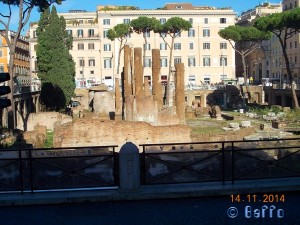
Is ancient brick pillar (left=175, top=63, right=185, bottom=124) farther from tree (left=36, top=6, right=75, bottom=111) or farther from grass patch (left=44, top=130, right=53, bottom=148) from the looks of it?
tree (left=36, top=6, right=75, bottom=111)

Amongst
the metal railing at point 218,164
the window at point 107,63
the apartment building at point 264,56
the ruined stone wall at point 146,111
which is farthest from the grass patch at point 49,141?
the apartment building at point 264,56

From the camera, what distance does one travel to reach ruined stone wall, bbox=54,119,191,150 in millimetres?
19141

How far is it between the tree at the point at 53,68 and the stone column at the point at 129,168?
30818 millimetres

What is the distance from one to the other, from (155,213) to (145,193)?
0.36m

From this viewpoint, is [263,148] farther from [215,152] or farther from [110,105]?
[110,105]

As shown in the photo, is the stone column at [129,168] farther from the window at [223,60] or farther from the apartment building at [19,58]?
the window at [223,60]

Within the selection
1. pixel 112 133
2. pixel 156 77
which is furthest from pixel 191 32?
pixel 112 133

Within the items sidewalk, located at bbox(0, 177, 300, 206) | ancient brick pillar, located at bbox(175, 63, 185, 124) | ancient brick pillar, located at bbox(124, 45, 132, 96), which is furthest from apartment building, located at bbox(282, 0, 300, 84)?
sidewalk, located at bbox(0, 177, 300, 206)

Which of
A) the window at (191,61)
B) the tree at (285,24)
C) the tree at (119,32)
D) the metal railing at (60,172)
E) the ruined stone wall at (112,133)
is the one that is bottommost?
the ruined stone wall at (112,133)

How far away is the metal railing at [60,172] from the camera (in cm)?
716

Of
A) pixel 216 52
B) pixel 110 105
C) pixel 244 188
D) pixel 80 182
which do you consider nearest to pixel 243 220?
pixel 244 188

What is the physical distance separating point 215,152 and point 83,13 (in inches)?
2490

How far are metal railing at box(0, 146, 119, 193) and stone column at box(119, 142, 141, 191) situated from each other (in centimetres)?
34

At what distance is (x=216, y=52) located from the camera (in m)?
62.9
